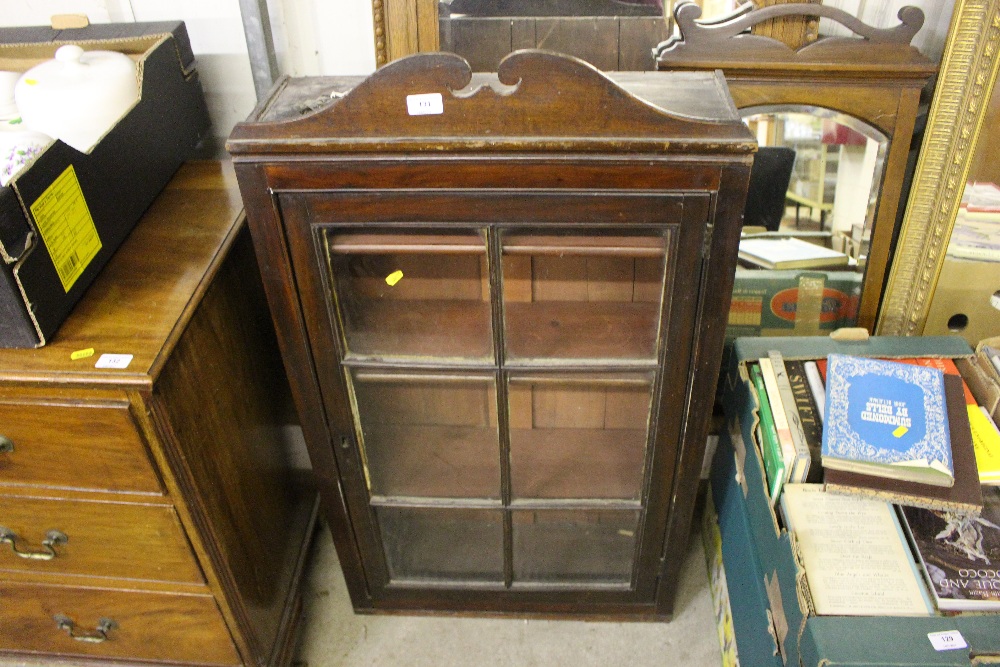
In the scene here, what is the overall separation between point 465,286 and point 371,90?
350 millimetres

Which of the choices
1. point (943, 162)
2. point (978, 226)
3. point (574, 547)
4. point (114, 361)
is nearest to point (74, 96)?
point (114, 361)

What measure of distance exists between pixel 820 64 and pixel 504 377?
74 centimetres

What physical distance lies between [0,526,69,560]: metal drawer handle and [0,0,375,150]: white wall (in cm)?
87

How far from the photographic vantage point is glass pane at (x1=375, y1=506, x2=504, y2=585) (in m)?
A: 1.45

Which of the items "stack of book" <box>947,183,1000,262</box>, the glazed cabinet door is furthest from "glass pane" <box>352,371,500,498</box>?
"stack of book" <box>947,183,1000,262</box>

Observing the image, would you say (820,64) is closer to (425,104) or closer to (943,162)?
(943,162)

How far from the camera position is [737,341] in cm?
138

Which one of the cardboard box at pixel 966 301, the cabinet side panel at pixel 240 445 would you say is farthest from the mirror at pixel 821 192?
the cabinet side panel at pixel 240 445

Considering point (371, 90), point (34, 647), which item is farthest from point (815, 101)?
point (34, 647)

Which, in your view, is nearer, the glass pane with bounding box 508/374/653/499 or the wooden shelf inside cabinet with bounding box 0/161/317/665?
the wooden shelf inside cabinet with bounding box 0/161/317/665

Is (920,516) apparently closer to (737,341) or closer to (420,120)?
(737,341)

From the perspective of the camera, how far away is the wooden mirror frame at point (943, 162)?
1176mm

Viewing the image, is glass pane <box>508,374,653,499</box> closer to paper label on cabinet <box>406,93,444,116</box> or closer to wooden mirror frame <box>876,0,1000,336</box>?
paper label on cabinet <box>406,93,444,116</box>

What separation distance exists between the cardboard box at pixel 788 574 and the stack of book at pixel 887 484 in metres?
0.03
